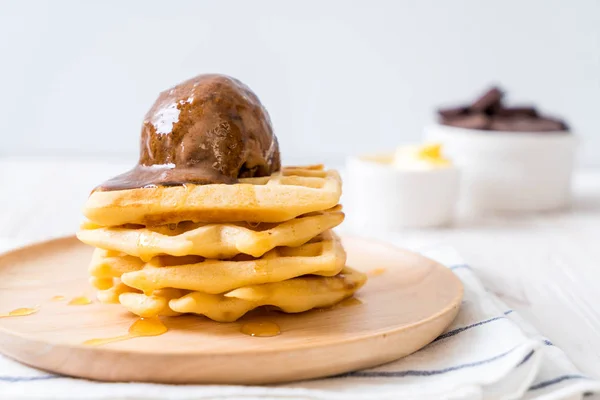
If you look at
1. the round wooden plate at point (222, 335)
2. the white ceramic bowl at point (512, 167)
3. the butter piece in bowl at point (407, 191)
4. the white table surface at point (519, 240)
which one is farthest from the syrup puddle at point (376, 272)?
the white ceramic bowl at point (512, 167)

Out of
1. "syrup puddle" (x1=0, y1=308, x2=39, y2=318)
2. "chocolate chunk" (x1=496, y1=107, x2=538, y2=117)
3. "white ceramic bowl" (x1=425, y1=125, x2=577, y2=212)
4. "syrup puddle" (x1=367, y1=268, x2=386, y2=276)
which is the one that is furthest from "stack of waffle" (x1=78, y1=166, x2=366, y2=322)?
"chocolate chunk" (x1=496, y1=107, x2=538, y2=117)

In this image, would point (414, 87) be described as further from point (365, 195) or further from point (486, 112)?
point (365, 195)

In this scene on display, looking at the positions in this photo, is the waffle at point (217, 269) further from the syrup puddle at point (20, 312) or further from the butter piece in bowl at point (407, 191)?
the butter piece in bowl at point (407, 191)

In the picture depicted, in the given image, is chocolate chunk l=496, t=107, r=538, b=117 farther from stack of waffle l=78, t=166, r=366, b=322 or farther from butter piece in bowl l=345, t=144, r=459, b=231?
stack of waffle l=78, t=166, r=366, b=322

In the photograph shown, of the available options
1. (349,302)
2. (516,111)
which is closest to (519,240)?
(516,111)

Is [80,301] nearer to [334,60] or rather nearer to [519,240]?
[519,240]
